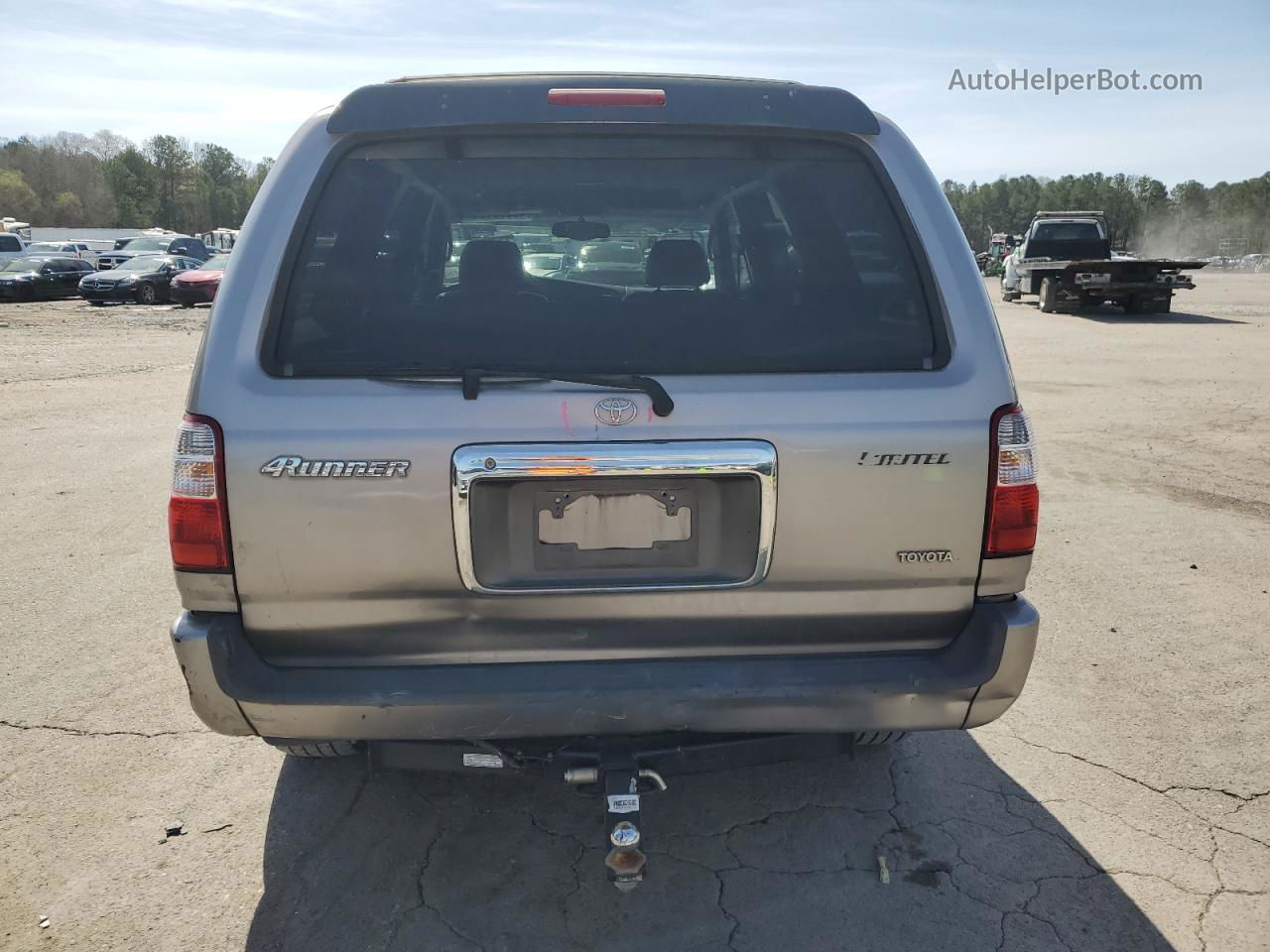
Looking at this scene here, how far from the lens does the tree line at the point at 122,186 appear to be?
119438 mm

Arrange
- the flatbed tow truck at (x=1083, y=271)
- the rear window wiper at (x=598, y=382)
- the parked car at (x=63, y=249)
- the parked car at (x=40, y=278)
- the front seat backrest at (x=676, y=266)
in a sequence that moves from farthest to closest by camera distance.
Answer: the parked car at (x=63, y=249) → the parked car at (x=40, y=278) → the flatbed tow truck at (x=1083, y=271) → the front seat backrest at (x=676, y=266) → the rear window wiper at (x=598, y=382)

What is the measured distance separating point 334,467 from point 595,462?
1.98ft

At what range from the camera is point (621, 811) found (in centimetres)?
242

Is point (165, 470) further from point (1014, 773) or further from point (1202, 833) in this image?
point (1202, 833)

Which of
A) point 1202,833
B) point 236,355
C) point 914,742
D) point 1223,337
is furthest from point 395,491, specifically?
point 1223,337

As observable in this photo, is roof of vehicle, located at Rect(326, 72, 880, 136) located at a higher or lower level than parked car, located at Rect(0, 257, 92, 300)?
higher

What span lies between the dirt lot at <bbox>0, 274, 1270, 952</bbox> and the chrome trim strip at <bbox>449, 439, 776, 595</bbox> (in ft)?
3.65

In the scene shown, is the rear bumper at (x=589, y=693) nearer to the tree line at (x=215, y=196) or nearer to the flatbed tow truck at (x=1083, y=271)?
the flatbed tow truck at (x=1083, y=271)

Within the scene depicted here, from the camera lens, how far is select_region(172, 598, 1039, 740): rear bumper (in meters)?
2.35

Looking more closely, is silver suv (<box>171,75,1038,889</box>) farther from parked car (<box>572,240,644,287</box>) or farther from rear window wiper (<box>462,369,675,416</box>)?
parked car (<box>572,240,644,287</box>)

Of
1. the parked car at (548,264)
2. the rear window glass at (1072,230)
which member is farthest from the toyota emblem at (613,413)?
the rear window glass at (1072,230)

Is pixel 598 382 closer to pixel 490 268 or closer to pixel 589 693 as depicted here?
pixel 490 268

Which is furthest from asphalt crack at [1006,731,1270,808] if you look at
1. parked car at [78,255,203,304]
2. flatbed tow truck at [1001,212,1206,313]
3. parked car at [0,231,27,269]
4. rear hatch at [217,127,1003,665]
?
parked car at [0,231,27,269]

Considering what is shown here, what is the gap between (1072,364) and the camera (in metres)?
14.2
